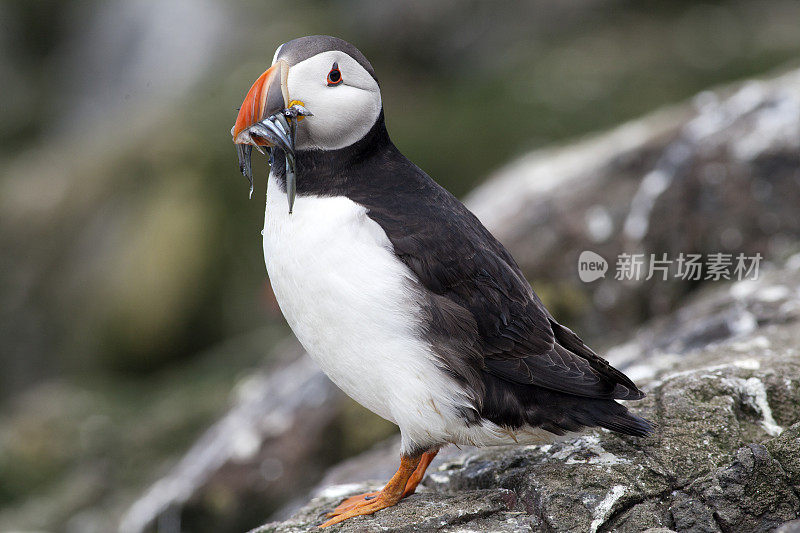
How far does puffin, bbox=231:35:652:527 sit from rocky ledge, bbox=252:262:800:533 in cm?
19

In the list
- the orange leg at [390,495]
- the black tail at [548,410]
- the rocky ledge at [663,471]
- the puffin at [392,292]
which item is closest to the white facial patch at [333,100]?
the puffin at [392,292]

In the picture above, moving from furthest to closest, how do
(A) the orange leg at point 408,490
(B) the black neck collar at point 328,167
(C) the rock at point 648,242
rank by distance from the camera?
(C) the rock at point 648,242
(A) the orange leg at point 408,490
(B) the black neck collar at point 328,167

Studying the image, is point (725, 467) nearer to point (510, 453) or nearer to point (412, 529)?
point (510, 453)

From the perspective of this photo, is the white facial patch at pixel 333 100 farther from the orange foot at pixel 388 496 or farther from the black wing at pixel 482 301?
the orange foot at pixel 388 496

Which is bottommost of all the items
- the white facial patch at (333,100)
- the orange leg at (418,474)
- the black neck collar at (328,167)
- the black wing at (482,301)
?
the orange leg at (418,474)

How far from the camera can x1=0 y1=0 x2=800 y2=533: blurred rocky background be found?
21.1ft

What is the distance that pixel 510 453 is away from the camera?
4.19 metres

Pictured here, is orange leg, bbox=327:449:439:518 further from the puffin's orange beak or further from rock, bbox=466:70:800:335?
rock, bbox=466:70:800:335

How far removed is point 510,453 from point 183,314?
6.87 metres

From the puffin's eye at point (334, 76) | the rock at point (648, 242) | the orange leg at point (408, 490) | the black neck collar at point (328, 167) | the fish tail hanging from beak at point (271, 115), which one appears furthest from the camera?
the rock at point (648, 242)

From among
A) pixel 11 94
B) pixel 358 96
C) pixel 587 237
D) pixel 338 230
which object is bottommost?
pixel 587 237

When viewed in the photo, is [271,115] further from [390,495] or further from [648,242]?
[648,242]

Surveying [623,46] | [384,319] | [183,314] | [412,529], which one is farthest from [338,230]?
[623,46]

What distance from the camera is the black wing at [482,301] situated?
11.9 ft
